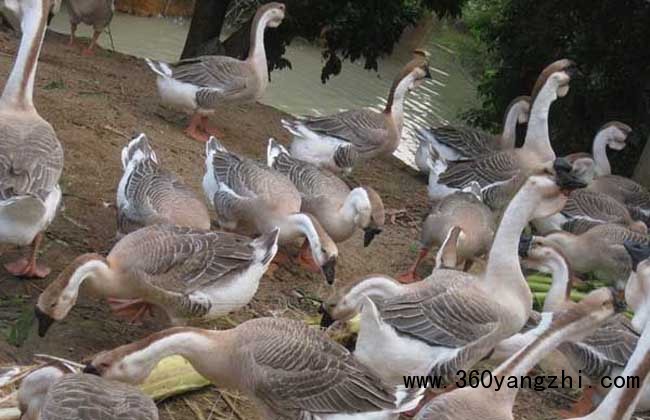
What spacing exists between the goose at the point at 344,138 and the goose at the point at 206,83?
57cm

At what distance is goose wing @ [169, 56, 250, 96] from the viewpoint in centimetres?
910

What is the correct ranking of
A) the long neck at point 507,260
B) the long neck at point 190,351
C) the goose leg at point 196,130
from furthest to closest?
the goose leg at point 196,130, the long neck at point 507,260, the long neck at point 190,351

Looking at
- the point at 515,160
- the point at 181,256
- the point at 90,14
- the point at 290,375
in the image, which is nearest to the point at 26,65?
the point at 181,256

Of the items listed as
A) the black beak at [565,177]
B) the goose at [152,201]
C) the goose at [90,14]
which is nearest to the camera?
the black beak at [565,177]

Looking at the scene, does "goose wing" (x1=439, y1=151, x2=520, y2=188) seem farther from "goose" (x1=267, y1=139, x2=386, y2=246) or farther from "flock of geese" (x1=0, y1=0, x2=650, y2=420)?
"goose" (x1=267, y1=139, x2=386, y2=246)

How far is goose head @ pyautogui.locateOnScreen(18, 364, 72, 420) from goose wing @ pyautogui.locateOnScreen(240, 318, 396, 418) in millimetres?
963

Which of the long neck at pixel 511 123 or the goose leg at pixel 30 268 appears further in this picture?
the long neck at pixel 511 123

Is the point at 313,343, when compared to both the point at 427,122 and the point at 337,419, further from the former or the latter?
the point at 427,122

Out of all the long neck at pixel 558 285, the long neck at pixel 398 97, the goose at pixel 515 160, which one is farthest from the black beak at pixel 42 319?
the long neck at pixel 398 97

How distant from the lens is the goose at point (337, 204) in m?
7.11

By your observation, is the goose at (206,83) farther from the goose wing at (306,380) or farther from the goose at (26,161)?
the goose wing at (306,380)

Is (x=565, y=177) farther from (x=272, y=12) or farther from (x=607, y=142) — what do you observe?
(x=607, y=142)

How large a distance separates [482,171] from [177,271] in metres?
4.49

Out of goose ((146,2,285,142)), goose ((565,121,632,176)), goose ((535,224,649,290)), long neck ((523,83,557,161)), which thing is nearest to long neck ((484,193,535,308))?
goose ((535,224,649,290))
